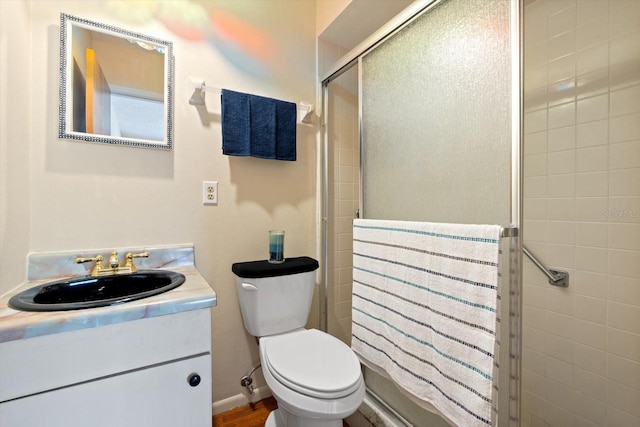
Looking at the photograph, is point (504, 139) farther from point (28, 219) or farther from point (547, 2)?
point (28, 219)

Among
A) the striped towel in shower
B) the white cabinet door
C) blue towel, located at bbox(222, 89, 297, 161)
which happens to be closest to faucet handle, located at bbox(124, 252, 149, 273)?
the white cabinet door

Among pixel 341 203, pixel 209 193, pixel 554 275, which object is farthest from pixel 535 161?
pixel 209 193

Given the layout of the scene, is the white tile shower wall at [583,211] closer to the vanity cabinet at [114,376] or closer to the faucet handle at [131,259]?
the vanity cabinet at [114,376]

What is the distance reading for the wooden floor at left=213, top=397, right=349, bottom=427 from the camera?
4.55 feet

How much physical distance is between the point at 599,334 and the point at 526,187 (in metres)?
0.73

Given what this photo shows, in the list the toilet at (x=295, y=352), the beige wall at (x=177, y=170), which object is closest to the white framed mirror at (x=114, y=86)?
the beige wall at (x=177, y=170)

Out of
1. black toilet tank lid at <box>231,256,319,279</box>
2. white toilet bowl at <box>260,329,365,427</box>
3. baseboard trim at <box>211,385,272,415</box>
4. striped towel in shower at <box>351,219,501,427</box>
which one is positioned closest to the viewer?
striped towel in shower at <box>351,219,501,427</box>

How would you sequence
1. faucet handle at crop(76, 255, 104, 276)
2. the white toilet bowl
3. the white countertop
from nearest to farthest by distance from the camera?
the white countertop → the white toilet bowl → faucet handle at crop(76, 255, 104, 276)

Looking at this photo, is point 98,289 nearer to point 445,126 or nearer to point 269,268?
point 269,268

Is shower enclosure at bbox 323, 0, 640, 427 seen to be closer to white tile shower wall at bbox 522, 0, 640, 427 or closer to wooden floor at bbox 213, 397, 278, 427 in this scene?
white tile shower wall at bbox 522, 0, 640, 427

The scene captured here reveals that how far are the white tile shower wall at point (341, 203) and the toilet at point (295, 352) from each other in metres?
0.32

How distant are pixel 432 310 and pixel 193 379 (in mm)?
812

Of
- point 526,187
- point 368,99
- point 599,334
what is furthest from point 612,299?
point 368,99

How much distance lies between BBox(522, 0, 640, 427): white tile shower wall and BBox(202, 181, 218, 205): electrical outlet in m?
1.64
